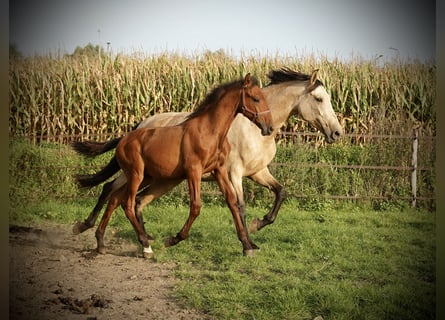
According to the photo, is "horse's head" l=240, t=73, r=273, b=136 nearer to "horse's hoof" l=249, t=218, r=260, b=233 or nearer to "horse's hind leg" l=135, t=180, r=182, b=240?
"horse's hind leg" l=135, t=180, r=182, b=240

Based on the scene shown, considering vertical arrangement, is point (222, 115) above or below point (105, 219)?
above

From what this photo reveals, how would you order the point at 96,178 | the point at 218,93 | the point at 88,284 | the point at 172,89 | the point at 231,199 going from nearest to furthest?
the point at 88,284 < the point at 218,93 < the point at 231,199 < the point at 96,178 < the point at 172,89

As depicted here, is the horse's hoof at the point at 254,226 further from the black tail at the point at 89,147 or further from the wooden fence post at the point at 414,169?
the wooden fence post at the point at 414,169

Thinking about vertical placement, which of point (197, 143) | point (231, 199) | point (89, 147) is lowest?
point (231, 199)

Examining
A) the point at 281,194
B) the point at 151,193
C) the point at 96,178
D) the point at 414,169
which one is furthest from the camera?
the point at 414,169

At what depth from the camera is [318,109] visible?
19.1 ft

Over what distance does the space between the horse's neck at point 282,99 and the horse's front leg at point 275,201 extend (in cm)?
65

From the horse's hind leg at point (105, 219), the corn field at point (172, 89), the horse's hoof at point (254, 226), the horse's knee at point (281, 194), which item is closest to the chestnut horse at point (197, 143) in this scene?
the horse's hind leg at point (105, 219)

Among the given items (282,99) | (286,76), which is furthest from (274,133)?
(286,76)

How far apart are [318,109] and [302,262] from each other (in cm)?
169

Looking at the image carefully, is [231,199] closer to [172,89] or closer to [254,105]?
[254,105]

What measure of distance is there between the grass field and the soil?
182mm

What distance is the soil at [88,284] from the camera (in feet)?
12.4

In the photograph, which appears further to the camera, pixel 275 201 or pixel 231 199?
pixel 275 201
